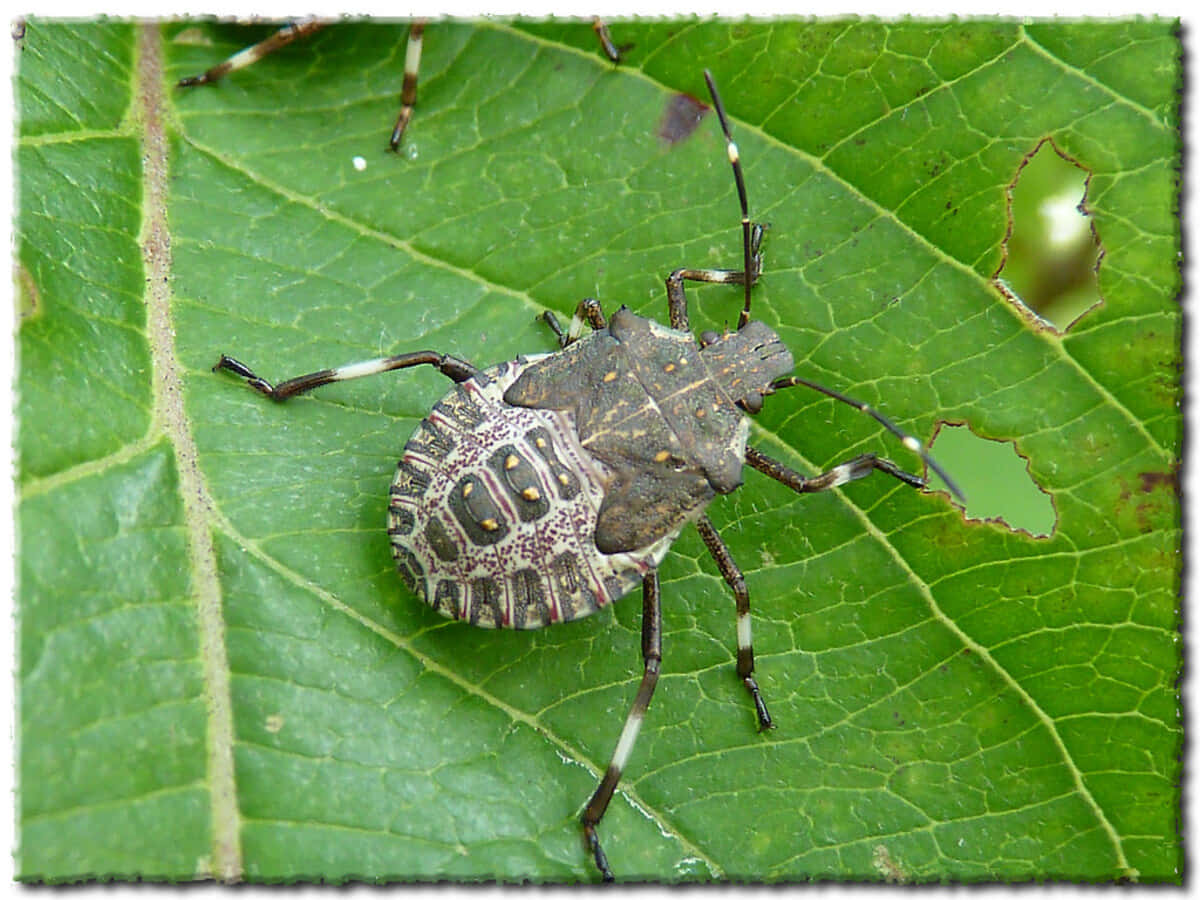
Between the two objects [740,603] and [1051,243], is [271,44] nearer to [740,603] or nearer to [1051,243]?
[740,603]

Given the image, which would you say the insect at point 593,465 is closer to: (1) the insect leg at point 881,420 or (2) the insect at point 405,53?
(1) the insect leg at point 881,420

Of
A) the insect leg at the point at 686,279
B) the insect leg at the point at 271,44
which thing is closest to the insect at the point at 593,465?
the insect leg at the point at 686,279

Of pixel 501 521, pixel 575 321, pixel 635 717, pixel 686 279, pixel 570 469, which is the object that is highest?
pixel 686 279

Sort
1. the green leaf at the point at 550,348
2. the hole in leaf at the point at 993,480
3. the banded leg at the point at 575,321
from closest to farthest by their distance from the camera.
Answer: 1. the green leaf at the point at 550,348
2. the hole in leaf at the point at 993,480
3. the banded leg at the point at 575,321

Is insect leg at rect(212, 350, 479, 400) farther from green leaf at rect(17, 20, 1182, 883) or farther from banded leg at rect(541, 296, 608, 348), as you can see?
banded leg at rect(541, 296, 608, 348)

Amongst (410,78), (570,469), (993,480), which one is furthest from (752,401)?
(410,78)

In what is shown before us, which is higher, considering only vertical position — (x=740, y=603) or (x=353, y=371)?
(x=353, y=371)

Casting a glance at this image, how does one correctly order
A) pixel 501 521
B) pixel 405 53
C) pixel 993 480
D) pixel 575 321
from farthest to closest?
1. pixel 405 53
2. pixel 575 321
3. pixel 993 480
4. pixel 501 521
